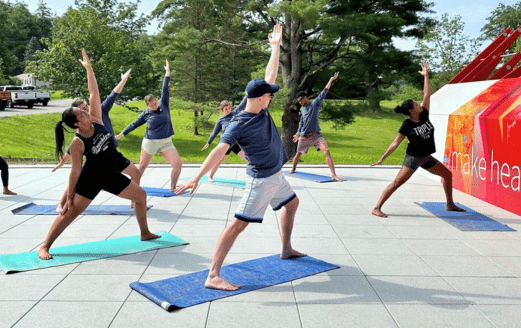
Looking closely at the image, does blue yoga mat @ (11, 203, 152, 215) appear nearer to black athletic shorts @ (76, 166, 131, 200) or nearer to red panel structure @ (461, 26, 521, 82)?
black athletic shorts @ (76, 166, 131, 200)

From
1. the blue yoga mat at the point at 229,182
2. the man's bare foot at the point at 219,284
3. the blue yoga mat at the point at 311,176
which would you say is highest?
the man's bare foot at the point at 219,284

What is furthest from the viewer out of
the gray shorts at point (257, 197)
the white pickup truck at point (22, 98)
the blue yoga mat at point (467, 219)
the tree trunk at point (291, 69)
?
the white pickup truck at point (22, 98)

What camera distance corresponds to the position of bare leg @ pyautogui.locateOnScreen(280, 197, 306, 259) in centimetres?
493

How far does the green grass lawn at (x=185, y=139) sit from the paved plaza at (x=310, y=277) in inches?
545

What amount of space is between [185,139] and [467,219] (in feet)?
90.3

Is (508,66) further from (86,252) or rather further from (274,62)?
(86,252)

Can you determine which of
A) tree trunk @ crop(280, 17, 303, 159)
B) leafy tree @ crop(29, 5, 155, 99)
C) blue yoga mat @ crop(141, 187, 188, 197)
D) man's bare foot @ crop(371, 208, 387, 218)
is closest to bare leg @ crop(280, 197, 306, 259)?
man's bare foot @ crop(371, 208, 387, 218)

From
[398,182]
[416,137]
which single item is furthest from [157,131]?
[416,137]

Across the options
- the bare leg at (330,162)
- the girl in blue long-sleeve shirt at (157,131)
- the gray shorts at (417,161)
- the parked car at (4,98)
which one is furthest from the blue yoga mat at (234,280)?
the parked car at (4,98)

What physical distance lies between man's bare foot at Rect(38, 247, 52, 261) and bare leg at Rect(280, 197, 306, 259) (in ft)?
7.96

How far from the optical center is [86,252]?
5.46 meters

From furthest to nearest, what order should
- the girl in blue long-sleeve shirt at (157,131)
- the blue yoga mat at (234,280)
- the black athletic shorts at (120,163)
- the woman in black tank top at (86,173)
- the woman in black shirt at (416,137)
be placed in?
1. the girl in blue long-sleeve shirt at (157,131)
2. the woman in black shirt at (416,137)
3. the black athletic shorts at (120,163)
4. the woman in black tank top at (86,173)
5. the blue yoga mat at (234,280)

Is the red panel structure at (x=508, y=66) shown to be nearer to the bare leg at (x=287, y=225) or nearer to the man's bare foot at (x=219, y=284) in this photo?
the bare leg at (x=287, y=225)

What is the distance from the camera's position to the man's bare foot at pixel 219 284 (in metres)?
4.30
